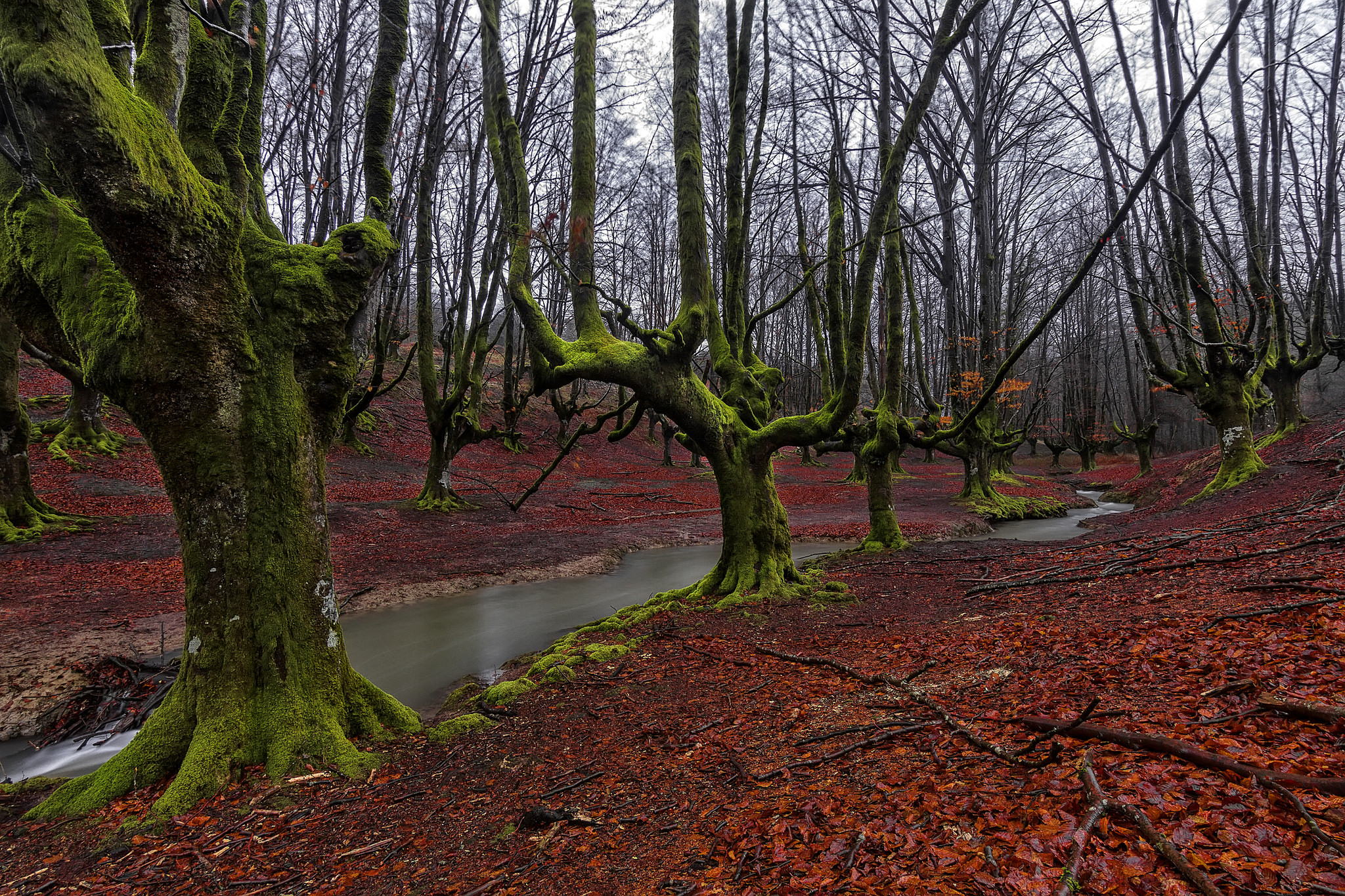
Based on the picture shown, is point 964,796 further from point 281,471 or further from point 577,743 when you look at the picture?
point 281,471

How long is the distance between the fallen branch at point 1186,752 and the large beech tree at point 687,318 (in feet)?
14.6


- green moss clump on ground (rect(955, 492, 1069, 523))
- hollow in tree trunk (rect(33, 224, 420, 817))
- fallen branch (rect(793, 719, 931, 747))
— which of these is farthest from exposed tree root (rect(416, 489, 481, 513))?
green moss clump on ground (rect(955, 492, 1069, 523))

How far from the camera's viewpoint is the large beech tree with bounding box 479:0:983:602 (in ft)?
20.1

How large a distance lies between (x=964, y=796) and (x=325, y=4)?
18.4 metres

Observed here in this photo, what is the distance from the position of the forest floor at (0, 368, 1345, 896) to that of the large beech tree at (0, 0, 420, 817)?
330 mm

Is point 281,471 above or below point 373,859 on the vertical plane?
above

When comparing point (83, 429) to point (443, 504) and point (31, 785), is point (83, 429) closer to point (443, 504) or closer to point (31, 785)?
point (443, 504)

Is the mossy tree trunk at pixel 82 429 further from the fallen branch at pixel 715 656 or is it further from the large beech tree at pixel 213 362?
the fallen branch at pixel 715 656

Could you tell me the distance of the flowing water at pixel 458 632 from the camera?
4.33 m

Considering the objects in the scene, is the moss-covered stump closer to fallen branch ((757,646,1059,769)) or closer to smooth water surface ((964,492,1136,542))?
fallen branch ((757,646,1059,769))

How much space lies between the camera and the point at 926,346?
3341 cm

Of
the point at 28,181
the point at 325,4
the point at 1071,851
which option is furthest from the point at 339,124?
the point at 1071,851

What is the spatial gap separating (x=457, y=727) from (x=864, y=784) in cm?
281

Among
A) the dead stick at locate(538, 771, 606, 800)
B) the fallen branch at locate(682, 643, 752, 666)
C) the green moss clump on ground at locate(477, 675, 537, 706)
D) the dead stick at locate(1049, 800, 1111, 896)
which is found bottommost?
the green moss clump on ground at locate(477, 675, 537, 706)
